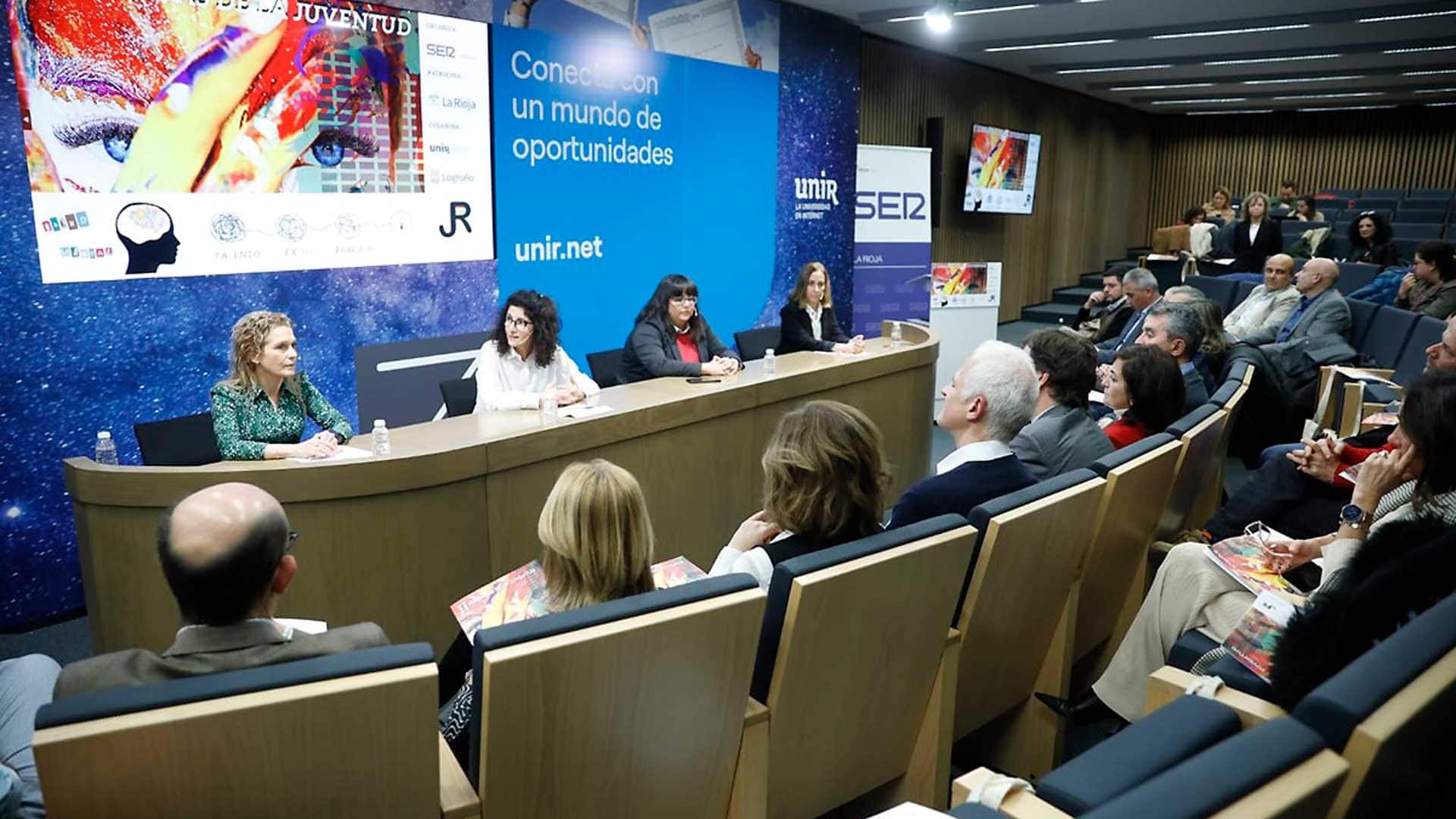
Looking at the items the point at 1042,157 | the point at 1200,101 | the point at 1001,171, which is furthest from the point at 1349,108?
the point at 1001,171

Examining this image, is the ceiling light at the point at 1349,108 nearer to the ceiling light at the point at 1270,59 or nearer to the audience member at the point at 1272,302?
the ceiling light at the point at 1270,59

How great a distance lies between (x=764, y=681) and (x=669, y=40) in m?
5.62

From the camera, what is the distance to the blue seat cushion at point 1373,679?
1.11m

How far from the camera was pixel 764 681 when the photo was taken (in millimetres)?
1821

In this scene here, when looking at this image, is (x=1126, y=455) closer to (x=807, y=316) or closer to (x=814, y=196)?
(x=807, y=316)

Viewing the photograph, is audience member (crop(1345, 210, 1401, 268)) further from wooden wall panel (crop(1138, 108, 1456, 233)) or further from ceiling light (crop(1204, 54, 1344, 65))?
wooden wall panel (crop(1138, 108, 1456, 233))

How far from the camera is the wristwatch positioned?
7.76 ft

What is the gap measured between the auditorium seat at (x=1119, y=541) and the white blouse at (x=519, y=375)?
83.7 inches

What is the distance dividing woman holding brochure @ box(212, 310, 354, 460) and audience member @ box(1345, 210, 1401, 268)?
32.1ft

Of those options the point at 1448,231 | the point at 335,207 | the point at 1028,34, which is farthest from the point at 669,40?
the point at 1448,231

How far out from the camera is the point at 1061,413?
3121mm

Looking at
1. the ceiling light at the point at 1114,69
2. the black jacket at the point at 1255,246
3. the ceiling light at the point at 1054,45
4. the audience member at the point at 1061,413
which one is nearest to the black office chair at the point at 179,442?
the audience member at the point at 1061,413

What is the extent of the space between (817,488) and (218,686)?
1.21 metres

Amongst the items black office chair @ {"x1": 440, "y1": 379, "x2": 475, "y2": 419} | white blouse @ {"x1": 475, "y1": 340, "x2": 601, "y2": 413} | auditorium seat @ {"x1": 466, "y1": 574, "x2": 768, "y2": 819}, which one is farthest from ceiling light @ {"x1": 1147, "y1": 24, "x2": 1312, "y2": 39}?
auditorium seat @ {"x1": 466, "y1": 574, "x2": 768, "y2": 819}
